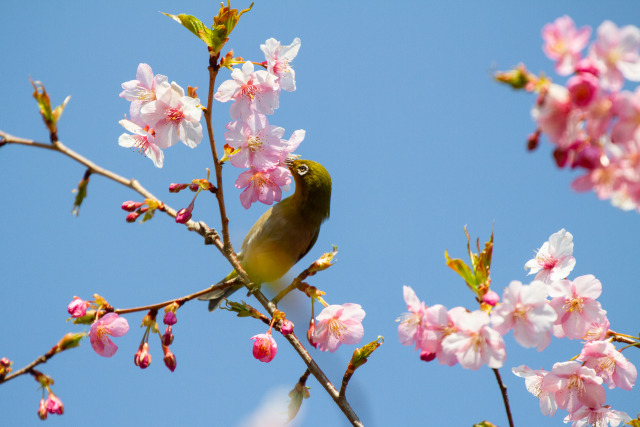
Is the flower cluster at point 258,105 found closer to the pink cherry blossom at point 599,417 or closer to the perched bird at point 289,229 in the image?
the perched bird at point 289,229

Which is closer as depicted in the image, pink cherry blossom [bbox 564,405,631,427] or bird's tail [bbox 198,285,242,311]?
pink cherry blossom [bbox 564,405,631,427]

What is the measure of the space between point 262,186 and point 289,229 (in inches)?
55.6

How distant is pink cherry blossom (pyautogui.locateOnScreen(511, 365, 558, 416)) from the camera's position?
283 cm

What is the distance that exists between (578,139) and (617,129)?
12cm

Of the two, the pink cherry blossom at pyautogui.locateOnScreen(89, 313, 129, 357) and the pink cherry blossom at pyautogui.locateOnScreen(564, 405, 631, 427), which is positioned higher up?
the pink cherry blossom at pyautogui.locateOnScreen(89, 313, 129, 357)

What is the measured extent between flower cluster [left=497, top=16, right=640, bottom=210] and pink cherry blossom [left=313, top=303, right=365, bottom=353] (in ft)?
5.48

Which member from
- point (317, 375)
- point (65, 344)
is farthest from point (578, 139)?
point (65, 344)

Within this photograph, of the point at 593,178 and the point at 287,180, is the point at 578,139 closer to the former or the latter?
the point at 593,178

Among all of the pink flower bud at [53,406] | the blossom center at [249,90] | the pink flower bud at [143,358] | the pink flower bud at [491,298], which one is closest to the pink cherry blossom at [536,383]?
the pink flower bud at [491,298]

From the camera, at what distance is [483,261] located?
2410 mm

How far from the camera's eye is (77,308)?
2863 mm

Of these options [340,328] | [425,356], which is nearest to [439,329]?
[425,356]

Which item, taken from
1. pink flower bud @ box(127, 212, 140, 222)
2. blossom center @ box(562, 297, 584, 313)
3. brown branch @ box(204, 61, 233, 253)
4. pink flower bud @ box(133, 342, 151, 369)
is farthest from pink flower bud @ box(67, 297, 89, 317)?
blossom center @ box(562, 297, 584, 313)

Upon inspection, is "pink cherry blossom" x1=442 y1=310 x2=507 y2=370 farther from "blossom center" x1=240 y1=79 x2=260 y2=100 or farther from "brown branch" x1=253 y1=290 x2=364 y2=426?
"blossom center" x1=240 y1=79 x2=260 y2=100
